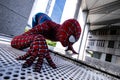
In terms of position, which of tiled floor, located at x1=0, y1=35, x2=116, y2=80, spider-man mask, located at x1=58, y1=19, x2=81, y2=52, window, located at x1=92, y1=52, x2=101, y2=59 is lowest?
window, located at x1=92, y1=52, x2=101, y2=59

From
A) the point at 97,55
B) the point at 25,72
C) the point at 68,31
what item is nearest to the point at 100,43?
the point at 97,55

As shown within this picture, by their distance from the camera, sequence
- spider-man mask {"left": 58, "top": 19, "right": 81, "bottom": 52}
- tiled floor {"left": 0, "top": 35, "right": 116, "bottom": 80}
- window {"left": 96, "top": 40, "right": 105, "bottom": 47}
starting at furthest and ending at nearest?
1. window {"left": 96, "top": 40, "right": 105, "bottom": 47}
2. spider-man mask {"left": 58, "top": 19, "right": 81, "bottom": 52}
3. tiled floor {"left": 0, "top": 35, "right": 116, "bottom": 80}

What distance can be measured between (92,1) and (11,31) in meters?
6.10

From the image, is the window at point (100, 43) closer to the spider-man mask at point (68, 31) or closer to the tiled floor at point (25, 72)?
the spider-man mask at point (68, 31)

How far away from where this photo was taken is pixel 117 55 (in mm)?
12711

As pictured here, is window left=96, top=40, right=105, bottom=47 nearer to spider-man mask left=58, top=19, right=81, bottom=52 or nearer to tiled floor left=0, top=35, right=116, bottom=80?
spider-man mask left=58, top=19, right=81, bottom=52

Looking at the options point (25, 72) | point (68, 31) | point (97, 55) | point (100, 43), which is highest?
point (100, 43)

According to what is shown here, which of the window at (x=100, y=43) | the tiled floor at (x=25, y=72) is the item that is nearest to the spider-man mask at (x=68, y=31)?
the tiled floor at (x=25, y=72)

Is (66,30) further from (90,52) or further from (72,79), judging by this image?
(90,52)

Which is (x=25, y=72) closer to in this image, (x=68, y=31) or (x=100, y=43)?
(x=68, y=31)

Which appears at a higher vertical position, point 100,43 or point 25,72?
point 100,43

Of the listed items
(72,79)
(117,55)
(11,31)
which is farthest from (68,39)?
(117,55)

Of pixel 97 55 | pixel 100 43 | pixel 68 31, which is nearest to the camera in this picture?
pixel 68 31

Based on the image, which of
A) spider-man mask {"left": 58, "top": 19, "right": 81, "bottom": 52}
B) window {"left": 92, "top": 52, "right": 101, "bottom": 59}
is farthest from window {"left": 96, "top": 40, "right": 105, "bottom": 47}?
spider-man mask {"left": 58, "top": 19, "right": 81, "bottom": 52}
